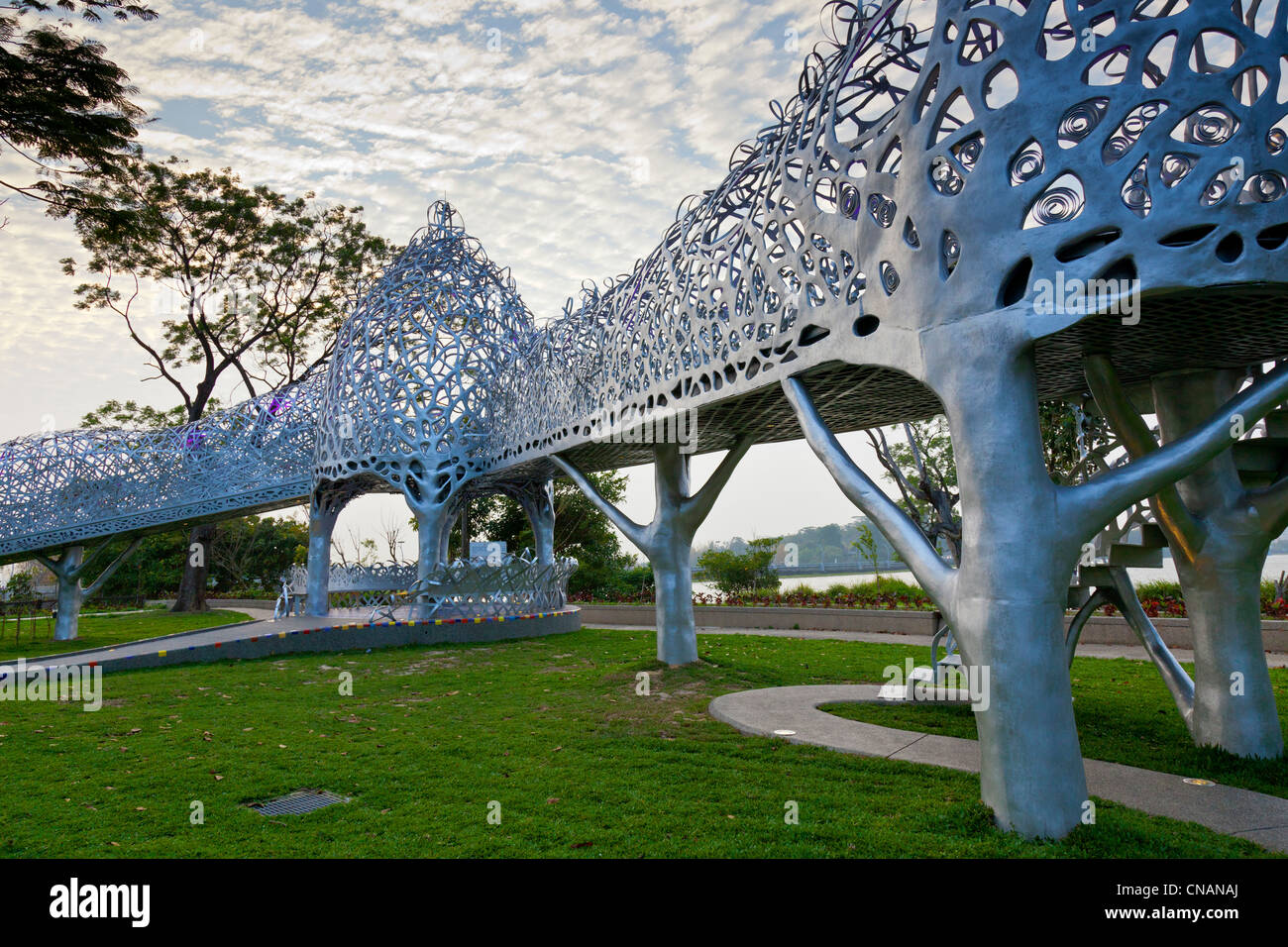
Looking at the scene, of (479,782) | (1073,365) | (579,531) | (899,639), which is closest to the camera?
(479,782)

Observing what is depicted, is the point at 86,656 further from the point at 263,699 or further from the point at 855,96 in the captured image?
the point at 855,96

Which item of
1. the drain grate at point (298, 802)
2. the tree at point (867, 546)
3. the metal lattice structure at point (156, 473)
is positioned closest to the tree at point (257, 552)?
the metal lattice structure at point (156, 473)

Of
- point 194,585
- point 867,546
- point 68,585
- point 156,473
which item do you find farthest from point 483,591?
point 194,585

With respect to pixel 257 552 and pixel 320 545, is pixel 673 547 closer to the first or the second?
pixel 320 545

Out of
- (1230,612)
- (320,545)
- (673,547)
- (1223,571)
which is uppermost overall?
(320,545)

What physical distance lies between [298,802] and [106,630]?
22662 mm

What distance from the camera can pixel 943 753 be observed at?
7.22 m

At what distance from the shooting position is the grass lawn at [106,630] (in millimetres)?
19089

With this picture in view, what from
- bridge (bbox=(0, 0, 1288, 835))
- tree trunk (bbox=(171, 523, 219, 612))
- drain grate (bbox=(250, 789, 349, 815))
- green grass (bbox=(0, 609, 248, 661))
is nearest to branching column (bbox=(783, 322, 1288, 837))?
bridge (bbox=(0, 0, 1288, 835))

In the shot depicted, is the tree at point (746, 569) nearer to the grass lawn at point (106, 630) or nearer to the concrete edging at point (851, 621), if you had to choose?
the concrete edging at point (851, 621)

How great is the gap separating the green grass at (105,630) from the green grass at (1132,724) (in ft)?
58.6

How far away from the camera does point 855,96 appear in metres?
7.48

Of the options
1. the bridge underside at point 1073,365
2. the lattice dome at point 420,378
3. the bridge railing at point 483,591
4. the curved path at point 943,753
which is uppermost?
the lattice dome at point 420,378
